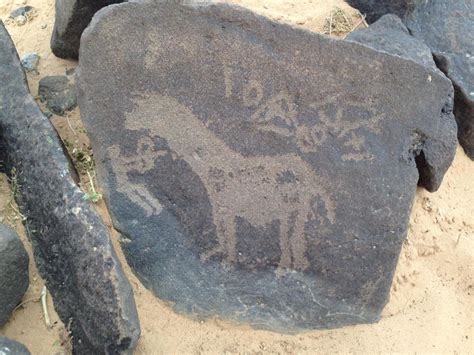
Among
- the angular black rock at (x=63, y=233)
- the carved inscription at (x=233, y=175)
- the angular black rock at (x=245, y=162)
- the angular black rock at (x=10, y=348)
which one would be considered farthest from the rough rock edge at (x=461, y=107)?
the angular black rock at (x=10, y=348)

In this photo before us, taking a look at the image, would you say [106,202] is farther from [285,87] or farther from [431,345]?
[431,345]

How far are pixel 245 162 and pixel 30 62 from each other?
1.52 m

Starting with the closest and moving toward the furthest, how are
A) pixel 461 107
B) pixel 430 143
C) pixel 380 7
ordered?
pixel 430 143 < pixel 461 107 < pixel 380 7

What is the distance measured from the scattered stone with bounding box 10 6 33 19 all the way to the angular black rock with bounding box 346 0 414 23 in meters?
1.95

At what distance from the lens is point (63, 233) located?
2.64m

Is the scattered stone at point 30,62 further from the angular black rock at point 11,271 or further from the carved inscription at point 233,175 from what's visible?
the angular black rock at point 11,271

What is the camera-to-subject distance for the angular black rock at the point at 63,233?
2473mm

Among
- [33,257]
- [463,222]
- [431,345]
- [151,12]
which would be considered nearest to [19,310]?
[33,257]

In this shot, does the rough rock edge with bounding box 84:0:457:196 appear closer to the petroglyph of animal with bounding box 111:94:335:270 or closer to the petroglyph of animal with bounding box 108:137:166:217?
the petroglyph of animal with bounding box 111:94:335:270

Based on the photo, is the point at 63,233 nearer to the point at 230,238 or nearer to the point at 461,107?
the point at 230,238

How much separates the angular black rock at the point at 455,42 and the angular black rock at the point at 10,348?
8.10 ft

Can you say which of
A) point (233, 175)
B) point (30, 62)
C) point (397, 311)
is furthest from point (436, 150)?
point (30, 62)

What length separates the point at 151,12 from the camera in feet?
9.26

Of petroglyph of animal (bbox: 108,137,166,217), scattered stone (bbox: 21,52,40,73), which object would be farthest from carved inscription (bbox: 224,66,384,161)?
scattered stone (bbox: 21,52,40,73)
